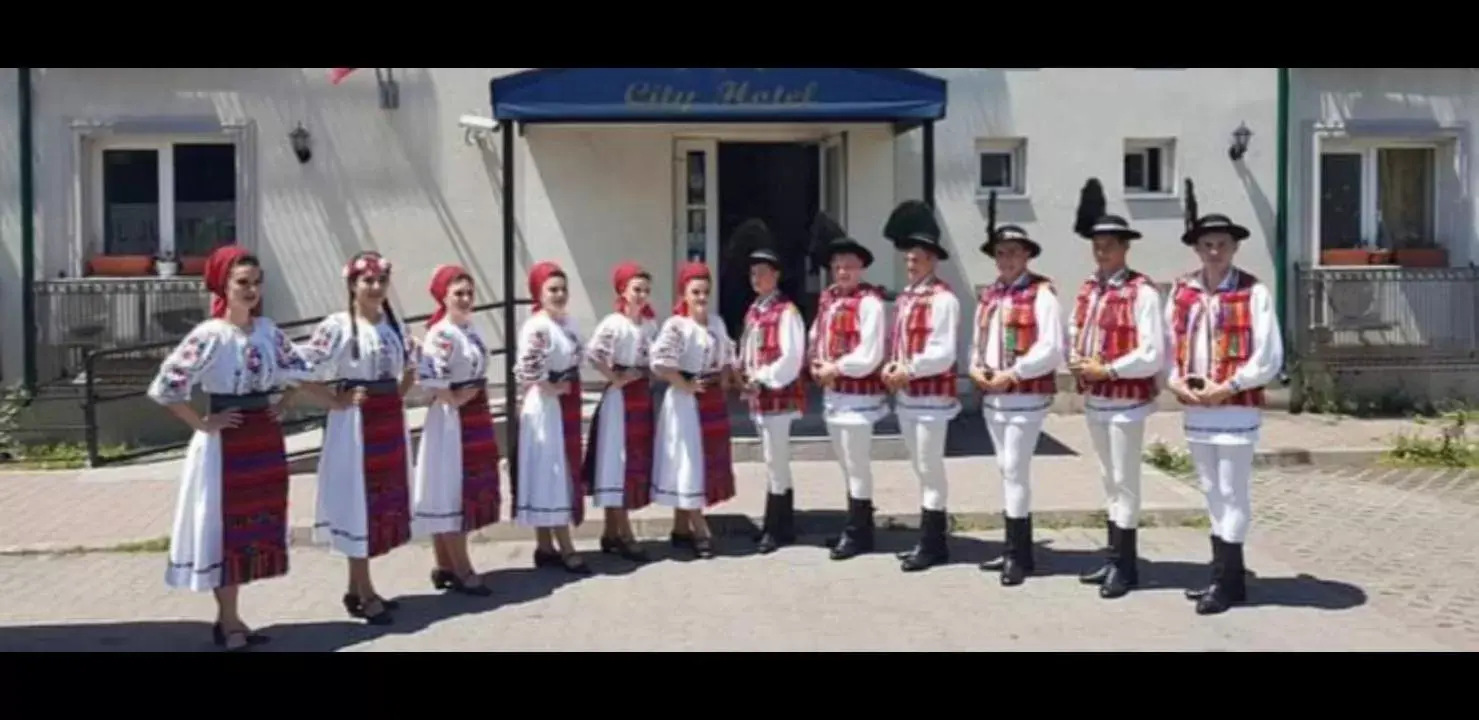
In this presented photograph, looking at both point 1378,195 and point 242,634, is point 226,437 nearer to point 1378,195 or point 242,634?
point 242,634

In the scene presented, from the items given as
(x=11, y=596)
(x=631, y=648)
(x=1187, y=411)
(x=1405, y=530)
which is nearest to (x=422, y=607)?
(x=631, y=648)

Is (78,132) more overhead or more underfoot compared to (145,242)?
more overhead

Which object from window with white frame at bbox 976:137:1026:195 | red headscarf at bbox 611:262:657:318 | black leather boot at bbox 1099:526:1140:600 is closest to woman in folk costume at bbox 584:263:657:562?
red headscarf at bbox 611:262:657:318

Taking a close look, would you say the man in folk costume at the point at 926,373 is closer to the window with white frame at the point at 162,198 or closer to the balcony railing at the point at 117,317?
the balcony railing at the point at 117,317

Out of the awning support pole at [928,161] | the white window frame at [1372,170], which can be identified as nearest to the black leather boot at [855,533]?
the awning support pole at [928,161]

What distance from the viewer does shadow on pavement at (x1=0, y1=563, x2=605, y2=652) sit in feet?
23.1

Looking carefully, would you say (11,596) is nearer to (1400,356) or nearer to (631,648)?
(631,648)

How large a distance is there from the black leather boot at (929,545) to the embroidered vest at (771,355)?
38.8 inches

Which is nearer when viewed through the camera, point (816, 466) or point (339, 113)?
point (816, 466)

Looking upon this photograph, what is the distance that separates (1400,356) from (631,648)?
10188 millimetres

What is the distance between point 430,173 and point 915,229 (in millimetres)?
6206

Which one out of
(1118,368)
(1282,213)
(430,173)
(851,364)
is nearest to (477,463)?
(851,364)

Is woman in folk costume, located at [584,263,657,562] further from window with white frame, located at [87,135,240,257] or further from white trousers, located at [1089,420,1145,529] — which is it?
window with white frame, located at [87,135,240,257]
